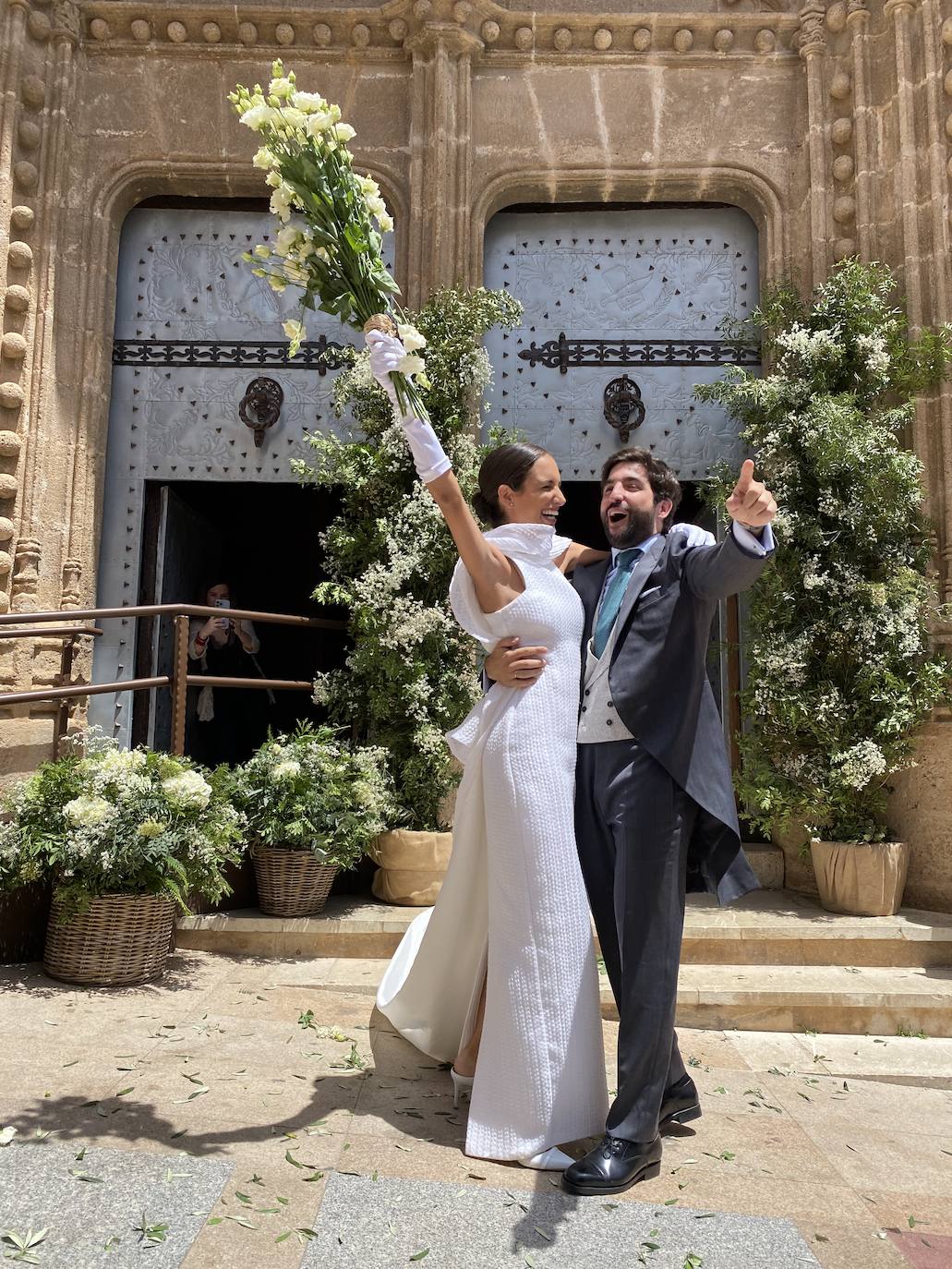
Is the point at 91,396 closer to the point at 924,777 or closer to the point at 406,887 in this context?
the point at 406,887

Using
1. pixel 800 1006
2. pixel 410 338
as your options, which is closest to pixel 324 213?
pixel 410 338

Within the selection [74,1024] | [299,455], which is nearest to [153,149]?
[299,455]

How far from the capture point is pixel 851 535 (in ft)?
17.1

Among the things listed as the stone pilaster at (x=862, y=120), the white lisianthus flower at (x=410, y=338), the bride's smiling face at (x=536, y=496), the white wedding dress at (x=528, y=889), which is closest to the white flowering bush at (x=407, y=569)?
the stone pilaster at (x=862, y=120)

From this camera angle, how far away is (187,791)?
4016 mm

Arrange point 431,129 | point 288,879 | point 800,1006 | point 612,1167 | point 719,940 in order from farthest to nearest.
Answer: point 431,129, point 288,879, point 719,940, point 800,1006, point 612,1167

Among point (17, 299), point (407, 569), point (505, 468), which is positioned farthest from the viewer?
point (17, 299)

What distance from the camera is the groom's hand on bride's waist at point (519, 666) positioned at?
261 centimetres

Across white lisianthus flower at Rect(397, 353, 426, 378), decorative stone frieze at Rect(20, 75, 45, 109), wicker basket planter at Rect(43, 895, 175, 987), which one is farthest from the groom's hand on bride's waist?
decorative stone frieze at Rect(20, 75, 45, 109)

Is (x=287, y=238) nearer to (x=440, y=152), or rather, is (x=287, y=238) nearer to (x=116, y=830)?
(x=116, y=830)

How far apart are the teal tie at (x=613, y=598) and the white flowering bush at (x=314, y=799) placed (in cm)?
222

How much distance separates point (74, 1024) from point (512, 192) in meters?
5.44

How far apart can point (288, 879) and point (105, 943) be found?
0.92 meters

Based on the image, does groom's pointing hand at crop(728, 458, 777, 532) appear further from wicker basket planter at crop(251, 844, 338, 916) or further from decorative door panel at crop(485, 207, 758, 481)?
decorative door panel at crop(485, 207, 758, 481)
